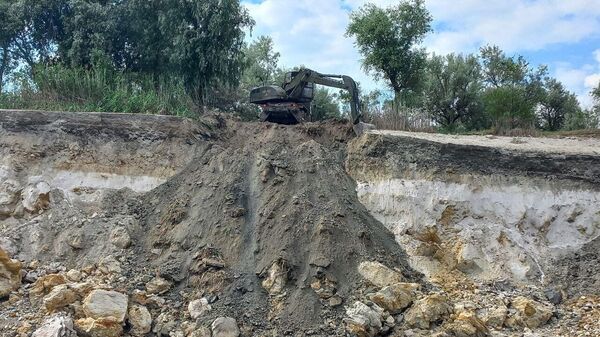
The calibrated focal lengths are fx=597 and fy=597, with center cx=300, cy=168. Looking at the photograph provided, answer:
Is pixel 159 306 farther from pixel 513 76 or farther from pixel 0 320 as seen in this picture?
pixel 513 76

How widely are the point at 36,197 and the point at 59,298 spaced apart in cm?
318

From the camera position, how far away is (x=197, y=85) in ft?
54.4

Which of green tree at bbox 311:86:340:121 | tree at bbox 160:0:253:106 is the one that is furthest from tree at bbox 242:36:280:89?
tree at bbox 160:0:253:106

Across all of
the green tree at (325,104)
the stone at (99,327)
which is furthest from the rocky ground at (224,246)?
the green tree at (325,104)

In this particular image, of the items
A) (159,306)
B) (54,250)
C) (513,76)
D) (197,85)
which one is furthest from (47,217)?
(513,76)

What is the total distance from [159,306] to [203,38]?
9.43 m

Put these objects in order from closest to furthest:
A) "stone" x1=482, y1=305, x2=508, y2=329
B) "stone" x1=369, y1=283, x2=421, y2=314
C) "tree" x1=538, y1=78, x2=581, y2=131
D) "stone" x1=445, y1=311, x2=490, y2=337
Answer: "stone" x1=445, y1=311, x2=490, y2=337 → "stone" x1=369, y1=283, x2=421, y2=314 → "stone" x1=482, y1=305, x2=508, y2=329 → "tree" x1=538, y1=78, x2=581, y2=131

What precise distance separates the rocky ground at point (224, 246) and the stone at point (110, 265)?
0.9 inches

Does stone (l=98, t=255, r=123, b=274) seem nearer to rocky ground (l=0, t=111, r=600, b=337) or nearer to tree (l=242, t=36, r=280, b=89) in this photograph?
rocky ground (l=0, t=111, r=600, b=337)

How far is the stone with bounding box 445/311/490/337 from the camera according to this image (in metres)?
8.16

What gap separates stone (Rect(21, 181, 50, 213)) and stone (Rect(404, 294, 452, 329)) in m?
6.86

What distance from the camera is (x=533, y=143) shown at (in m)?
13.0

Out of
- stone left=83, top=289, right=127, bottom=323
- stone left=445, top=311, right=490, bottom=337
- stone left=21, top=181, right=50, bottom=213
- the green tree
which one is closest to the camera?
stone left=445, top=311, right=490, bottom=337

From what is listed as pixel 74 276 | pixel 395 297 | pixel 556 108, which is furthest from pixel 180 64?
pixel 556 108
